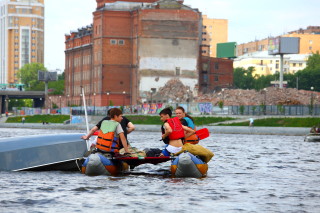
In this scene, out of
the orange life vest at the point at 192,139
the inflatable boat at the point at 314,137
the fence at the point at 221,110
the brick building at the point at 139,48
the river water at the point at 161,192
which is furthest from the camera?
the brick building at the point at 139,48

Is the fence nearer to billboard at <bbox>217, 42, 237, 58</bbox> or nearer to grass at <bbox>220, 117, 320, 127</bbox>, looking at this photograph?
grass at <bbox>220, 117, 320, 127</bbox>

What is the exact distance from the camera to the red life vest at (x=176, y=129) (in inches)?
870

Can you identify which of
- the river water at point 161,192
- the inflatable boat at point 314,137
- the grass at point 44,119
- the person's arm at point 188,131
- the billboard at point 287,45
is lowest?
the grass at point 44,119

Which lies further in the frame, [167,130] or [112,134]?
[167,130]

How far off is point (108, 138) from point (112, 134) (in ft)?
0.53

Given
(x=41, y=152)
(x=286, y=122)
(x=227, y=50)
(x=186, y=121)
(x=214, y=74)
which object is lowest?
(x=286, y=122)

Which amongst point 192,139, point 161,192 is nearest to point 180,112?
point 192,139

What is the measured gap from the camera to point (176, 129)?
22297 mm

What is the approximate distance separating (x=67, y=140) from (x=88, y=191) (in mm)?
4823

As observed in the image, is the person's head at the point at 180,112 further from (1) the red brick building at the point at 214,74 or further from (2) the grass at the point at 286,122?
(1) the red brick building at the point at 214,74

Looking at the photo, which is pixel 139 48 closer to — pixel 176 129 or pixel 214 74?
pixel 214 74

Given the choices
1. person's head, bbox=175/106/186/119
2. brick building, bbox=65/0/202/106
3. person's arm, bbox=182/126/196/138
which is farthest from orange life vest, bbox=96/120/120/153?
brick building, bbox=65/0/202/106

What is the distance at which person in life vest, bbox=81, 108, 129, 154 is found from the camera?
21750 millimetres

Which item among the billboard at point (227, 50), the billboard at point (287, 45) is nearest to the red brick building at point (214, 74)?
the billboard at point (287, 45)
